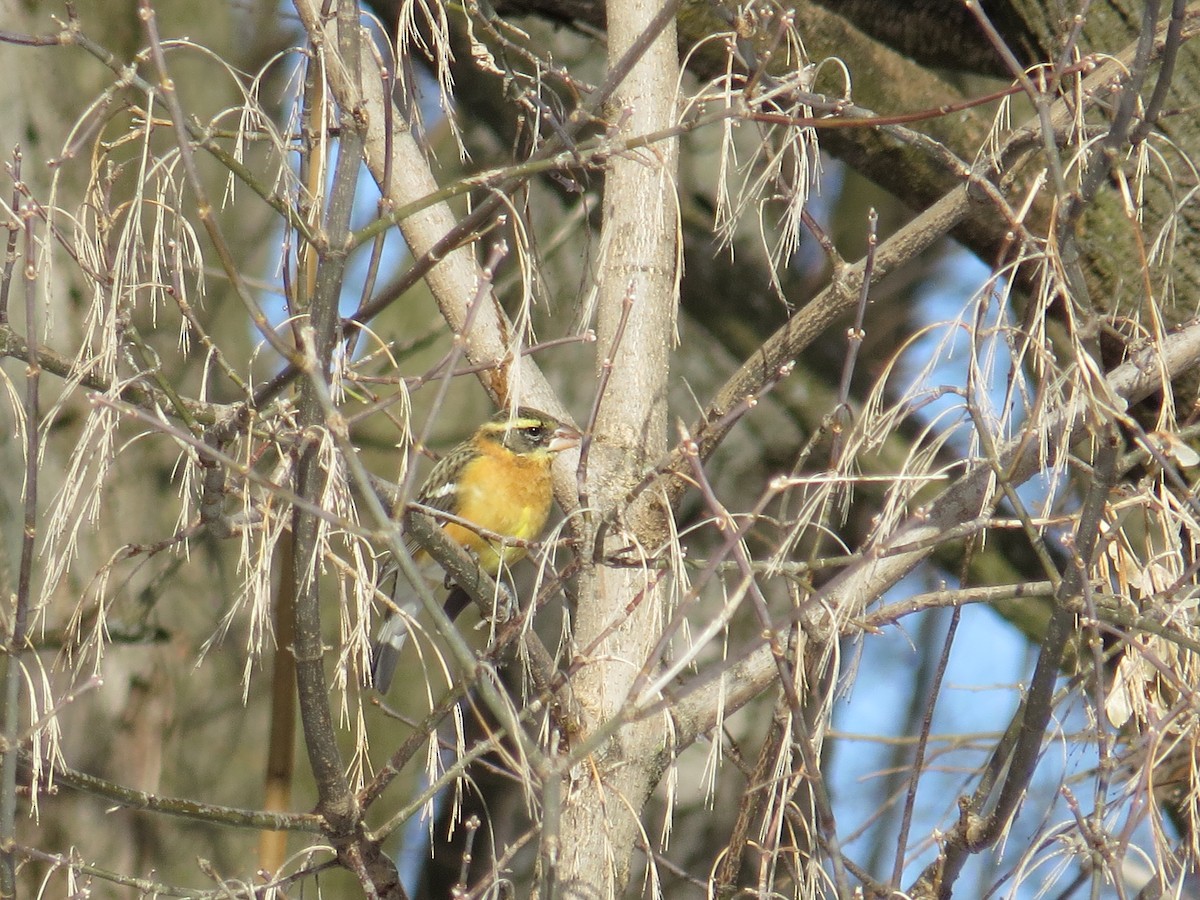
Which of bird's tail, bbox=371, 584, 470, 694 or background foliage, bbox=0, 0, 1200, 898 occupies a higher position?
background foliage, bbox=0, 0, 1200, 898

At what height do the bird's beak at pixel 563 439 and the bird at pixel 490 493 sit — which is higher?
the bird's beak at pixel 563 439

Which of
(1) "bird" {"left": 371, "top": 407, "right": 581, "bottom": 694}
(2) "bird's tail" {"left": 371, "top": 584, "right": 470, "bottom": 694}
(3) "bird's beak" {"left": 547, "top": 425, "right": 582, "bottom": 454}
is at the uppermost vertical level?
(3) "bird's beak" {"left": 547, "top": 425, "right": 582, "bottom": 454}

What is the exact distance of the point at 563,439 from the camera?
14.8ft

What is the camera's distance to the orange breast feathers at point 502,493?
18.4 ft

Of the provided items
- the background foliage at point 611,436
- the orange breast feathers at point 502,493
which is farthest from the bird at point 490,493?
the background foliage at point 611,436

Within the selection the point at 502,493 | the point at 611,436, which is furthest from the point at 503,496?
the point at 611,436

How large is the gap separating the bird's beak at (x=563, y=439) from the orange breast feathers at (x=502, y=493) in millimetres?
1017

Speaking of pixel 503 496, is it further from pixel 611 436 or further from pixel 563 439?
pixel 611 436

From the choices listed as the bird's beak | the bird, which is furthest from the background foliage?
the bird

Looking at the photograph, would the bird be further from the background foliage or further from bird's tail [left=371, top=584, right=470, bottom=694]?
the background foliage

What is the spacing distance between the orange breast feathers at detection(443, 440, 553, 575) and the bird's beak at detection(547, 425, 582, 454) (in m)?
1.02

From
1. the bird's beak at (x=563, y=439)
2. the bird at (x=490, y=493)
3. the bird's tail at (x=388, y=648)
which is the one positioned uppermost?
the bird's beak at (x=563, y=439)

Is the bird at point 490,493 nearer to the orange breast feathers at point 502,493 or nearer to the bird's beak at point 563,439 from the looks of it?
the orange breast feathers at point 502,493

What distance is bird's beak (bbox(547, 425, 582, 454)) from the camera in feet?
13.6
